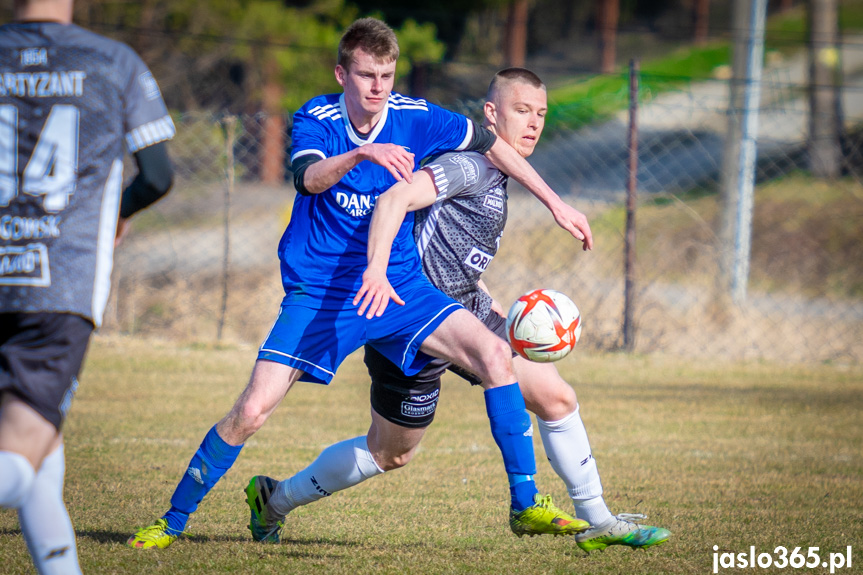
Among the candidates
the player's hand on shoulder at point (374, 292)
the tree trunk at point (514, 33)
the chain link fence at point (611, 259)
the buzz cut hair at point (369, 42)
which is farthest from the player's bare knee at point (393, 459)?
the tree trunk at point (514, 33)

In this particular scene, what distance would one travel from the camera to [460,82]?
21547 millimetres

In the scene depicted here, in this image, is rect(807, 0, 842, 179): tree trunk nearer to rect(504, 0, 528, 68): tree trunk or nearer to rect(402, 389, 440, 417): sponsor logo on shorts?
rect(504, 0, 528, 68): tree trunk

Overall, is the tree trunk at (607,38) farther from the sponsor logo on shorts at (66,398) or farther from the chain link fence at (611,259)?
the sponsor logo on shorts at (66,398)

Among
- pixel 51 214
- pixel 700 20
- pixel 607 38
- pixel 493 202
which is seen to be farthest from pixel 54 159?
pixel 700 20

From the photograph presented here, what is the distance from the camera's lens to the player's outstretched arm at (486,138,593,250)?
3.87 m

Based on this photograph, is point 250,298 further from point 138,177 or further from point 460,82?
point 460,82

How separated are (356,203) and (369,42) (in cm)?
66

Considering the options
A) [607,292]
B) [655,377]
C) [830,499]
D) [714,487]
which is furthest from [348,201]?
[607,292]

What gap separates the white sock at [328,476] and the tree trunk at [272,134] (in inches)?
417

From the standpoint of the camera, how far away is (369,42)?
3674 mm

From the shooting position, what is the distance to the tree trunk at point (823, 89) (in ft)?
58.2

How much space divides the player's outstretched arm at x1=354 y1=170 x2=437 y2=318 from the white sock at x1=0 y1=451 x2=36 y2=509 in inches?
49.1

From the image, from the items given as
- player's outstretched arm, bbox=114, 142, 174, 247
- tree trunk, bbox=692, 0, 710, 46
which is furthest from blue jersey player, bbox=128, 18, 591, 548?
tree trunk, bbox=692, 0, 710, 46

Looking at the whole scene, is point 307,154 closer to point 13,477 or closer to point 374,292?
point 374,292
